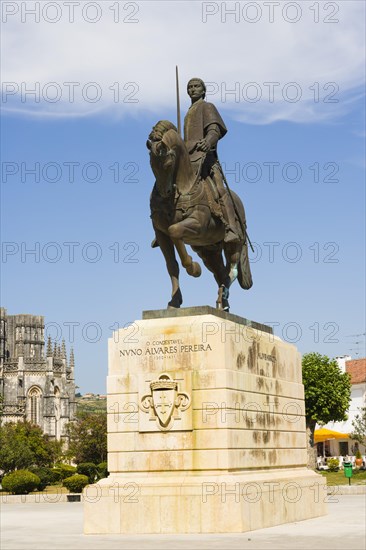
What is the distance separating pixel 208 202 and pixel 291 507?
22.1 ft

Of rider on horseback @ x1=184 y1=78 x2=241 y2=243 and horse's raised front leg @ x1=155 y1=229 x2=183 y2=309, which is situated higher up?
rider on horseback @ x1=184 y1=78 x2=241 y2=243

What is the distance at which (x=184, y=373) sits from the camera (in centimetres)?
1797

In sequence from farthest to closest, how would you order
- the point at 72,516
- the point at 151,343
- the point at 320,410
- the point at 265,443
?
the point at 320,410 → the point at 72,516 → the point at 265,443 → the point at 151,343

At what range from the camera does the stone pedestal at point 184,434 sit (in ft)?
57.1

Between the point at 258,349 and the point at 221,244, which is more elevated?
the point at 221,244

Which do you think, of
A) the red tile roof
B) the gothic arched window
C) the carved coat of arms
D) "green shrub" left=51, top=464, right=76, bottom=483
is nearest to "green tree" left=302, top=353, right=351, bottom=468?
"green shrub" left=51, top=464, right=76, bottom=483

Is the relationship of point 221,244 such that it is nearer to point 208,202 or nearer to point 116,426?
point 208,202

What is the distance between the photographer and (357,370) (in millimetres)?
101812

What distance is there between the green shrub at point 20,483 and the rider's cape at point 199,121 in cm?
2429

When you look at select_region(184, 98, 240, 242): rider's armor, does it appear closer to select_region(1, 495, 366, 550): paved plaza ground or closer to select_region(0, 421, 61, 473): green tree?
select_region(1, 495, 366, 550): paved plaza ground

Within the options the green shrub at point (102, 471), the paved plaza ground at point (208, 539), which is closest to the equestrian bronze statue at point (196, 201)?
the paved plaza ground at point (208, 539)

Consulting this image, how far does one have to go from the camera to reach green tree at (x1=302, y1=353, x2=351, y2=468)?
196 ft

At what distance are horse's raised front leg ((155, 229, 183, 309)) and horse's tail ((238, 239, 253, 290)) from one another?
198cm

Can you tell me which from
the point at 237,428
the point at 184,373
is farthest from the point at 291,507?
the point at 184,373
